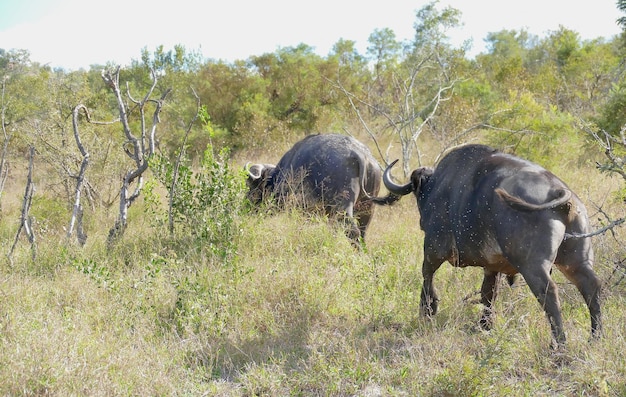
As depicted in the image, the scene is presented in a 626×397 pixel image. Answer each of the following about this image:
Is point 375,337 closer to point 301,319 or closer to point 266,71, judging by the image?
point 301,319

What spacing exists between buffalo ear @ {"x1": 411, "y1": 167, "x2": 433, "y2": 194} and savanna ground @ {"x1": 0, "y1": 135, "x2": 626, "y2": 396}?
0.87 m

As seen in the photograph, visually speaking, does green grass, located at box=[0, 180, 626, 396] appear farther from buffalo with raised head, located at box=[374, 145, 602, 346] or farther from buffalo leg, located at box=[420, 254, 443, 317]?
buffalo with raised head, located at box=[374, 145, 602, 346]

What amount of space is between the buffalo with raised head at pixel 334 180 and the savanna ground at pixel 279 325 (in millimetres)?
591

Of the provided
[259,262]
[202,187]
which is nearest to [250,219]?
[202,187]

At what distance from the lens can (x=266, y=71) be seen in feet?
59.0

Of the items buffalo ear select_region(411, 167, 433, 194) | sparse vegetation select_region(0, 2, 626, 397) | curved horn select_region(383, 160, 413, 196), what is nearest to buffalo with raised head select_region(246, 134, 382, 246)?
sparse vegetation select_region(0, 2, 626, 397)

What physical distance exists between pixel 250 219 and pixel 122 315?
241 cm

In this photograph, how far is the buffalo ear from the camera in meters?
5.62

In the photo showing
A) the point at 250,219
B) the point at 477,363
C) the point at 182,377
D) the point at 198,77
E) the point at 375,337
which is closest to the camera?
the point at 477,363

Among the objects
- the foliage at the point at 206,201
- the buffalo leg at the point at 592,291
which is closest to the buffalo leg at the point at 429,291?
the buffalo leg at the point at 592,291

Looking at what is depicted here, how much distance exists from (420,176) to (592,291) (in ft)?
6.02

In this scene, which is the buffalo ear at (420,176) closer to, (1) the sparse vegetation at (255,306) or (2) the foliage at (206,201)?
(1) the sparse vegetation at (255,306)

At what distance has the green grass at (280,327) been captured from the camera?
398 centimetres

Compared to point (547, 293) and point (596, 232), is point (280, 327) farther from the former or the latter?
point (596, 232)
